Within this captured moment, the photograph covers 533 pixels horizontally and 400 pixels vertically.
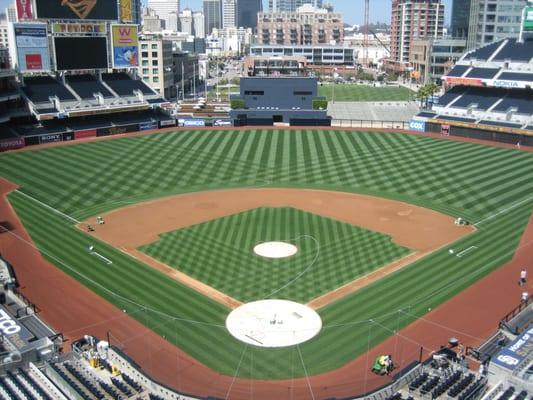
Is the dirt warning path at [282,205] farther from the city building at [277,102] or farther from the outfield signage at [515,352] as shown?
the city building at [277,102]

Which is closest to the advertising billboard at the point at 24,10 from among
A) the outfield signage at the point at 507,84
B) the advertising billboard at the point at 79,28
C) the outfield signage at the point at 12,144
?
the advertising billboard at the point at 79,28

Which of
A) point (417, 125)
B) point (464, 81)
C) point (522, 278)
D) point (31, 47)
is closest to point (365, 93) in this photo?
point (417, 125)

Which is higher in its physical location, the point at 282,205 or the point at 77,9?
the point at 77,9

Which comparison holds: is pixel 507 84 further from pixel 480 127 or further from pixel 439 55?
pixel 439 55

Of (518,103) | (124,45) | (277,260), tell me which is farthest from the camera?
(124,45)

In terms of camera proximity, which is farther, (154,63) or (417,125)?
(154,63)

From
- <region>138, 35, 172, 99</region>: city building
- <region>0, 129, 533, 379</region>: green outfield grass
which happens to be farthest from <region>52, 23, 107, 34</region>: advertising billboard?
<region>138, 35, 172, 99</region>: city building

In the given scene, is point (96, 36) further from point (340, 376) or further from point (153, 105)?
point (340, 376)
